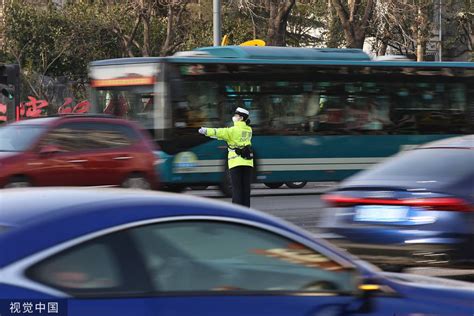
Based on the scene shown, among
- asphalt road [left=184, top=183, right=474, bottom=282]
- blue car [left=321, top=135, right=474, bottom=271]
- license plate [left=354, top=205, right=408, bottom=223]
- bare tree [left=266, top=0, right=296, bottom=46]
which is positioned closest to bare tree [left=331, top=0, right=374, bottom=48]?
bare tree [left=266, top=0, right=296, bottom=46]

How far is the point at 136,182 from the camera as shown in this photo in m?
16.7

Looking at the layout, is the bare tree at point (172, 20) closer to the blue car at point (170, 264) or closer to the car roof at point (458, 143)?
the car roof at point (458, 143)

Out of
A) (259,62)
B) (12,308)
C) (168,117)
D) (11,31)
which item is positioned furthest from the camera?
(11,31)

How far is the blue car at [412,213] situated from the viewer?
28.8ft

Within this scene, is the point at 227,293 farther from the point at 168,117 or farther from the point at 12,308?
the point at 168,117

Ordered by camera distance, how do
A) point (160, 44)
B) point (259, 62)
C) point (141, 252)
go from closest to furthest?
point (141, 252), point (259, 62), point (160, 44)

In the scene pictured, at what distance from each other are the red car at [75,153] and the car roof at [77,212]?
432 inches

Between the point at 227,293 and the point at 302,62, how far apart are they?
1715cm

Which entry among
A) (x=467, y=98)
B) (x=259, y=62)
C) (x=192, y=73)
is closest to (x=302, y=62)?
(x=259, y=62)

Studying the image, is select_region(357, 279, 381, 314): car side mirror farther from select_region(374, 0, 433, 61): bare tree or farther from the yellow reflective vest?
select_region(374, 0, 433, 61): bare tree

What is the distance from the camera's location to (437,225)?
29.0 ft

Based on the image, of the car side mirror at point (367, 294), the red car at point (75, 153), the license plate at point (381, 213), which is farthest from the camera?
the red car at point (75, 153)

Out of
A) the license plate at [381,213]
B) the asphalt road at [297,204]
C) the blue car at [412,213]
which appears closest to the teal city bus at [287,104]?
the asphalt road at [297,204]

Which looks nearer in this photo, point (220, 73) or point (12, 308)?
point (12, 308)
